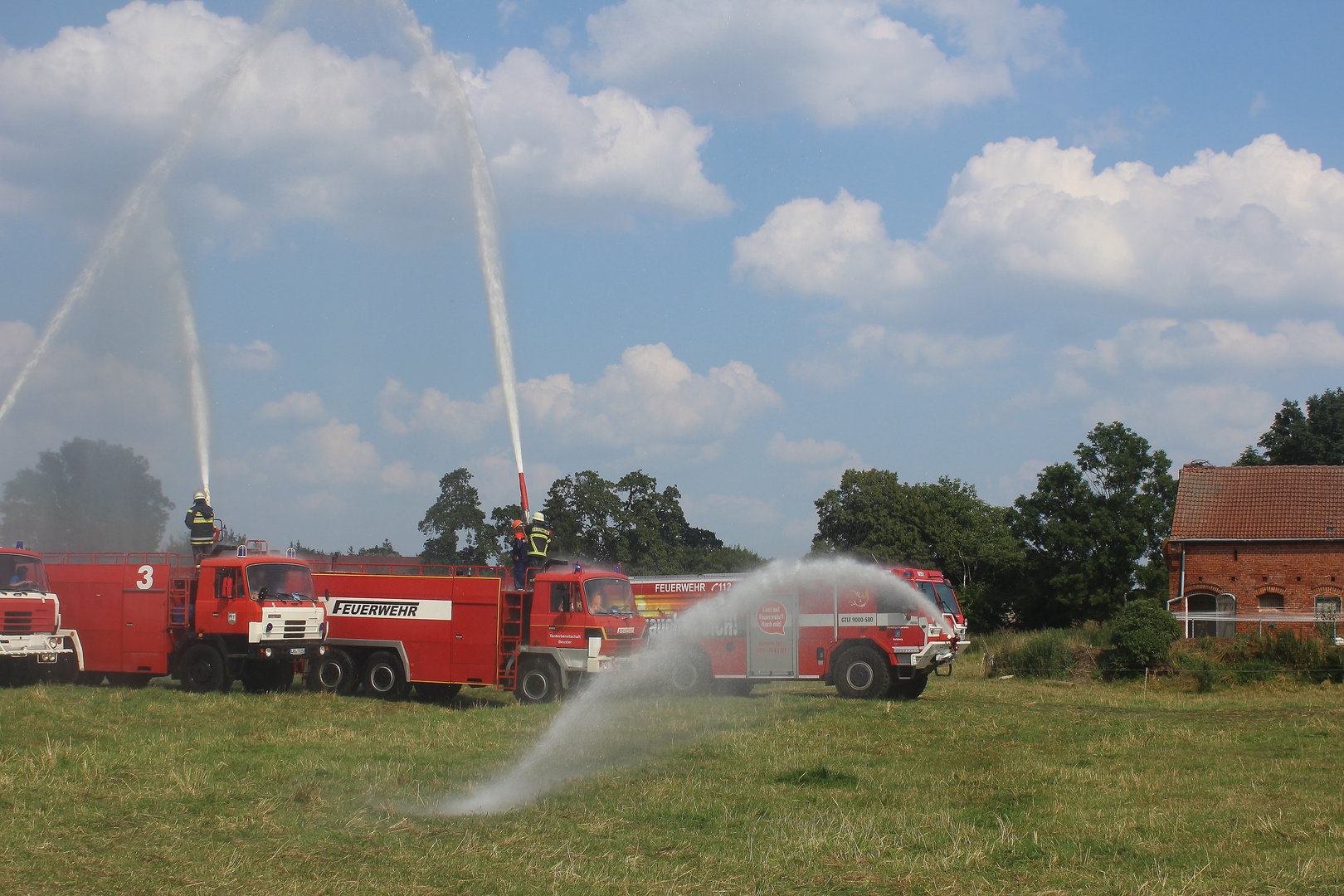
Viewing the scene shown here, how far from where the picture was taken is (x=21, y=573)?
20516 mm

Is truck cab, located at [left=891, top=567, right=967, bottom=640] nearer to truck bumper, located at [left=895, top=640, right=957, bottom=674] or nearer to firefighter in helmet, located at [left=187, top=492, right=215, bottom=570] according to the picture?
truck bumper, located at [left=895, top=640, right=957, bottom=674]

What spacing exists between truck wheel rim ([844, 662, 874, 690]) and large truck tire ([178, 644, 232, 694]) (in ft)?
41.0

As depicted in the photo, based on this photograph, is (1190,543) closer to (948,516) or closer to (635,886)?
(948,516)

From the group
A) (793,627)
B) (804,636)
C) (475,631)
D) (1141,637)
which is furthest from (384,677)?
(1141,637)

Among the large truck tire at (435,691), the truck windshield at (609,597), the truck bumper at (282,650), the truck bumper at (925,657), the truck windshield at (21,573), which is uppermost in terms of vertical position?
the truck windshield at (21,573)

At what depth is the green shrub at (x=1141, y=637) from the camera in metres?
27.5

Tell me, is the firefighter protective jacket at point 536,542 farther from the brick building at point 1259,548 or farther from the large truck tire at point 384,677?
the brick building at point 1259,548

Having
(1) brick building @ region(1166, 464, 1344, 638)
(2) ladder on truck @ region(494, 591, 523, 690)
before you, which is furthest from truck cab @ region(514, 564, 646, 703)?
(1) brick building @ region(1166, 464, 1344, 638)

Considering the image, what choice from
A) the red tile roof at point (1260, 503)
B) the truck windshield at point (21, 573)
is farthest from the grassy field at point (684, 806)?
the red tile roof at point (1260, 503)

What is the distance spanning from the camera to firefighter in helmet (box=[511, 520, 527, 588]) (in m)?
21.5

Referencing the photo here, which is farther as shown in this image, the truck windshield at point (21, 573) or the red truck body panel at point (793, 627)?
the red truck body panel at point (793, 627)

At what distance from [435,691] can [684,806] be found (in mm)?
13888

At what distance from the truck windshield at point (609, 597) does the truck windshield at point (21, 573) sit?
10.7 m

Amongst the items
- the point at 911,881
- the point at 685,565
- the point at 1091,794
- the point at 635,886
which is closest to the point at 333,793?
the point at 635,886
